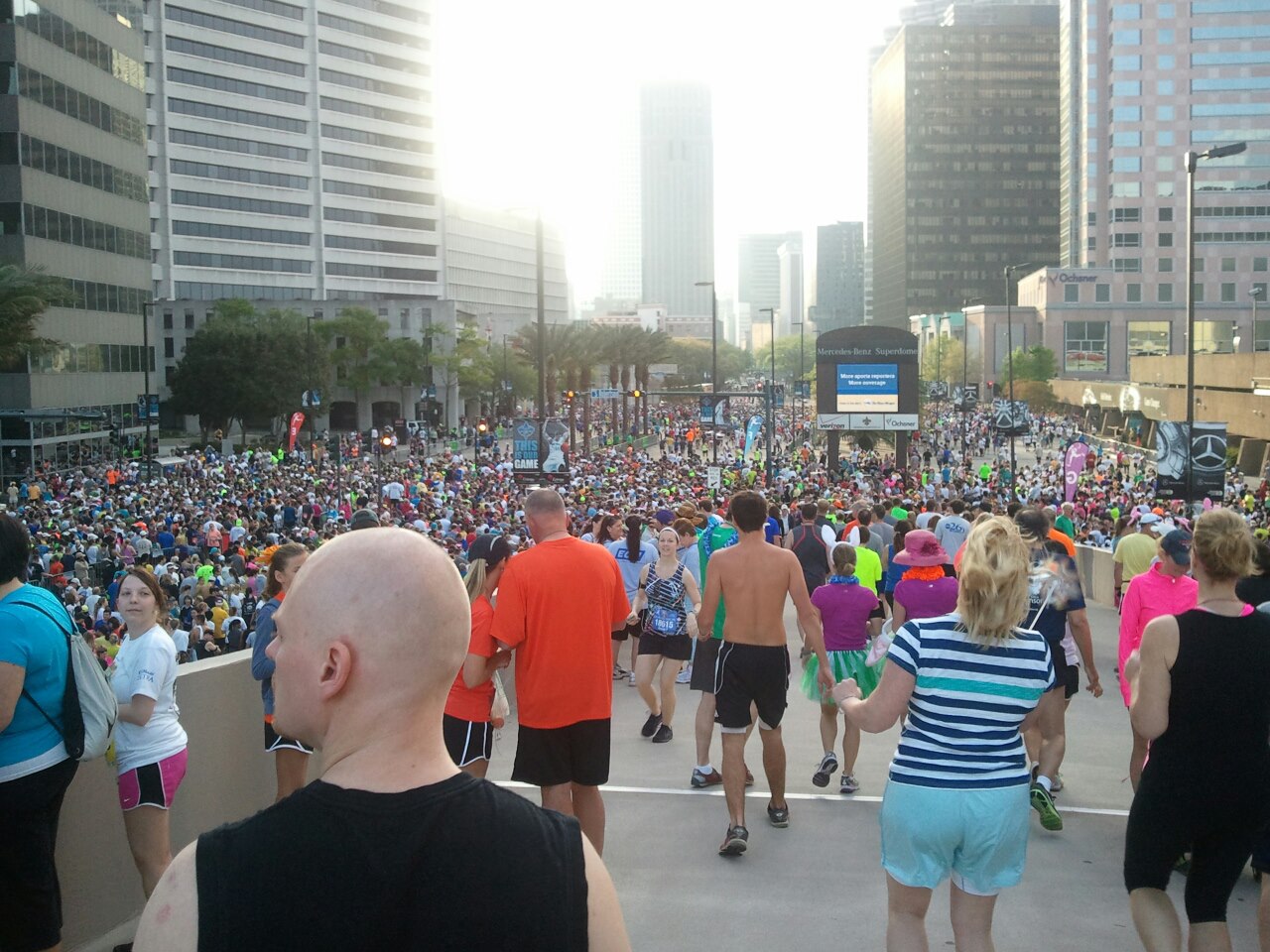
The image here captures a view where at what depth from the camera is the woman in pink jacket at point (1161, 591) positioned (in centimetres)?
628

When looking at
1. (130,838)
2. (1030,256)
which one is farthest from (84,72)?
(1030,256)

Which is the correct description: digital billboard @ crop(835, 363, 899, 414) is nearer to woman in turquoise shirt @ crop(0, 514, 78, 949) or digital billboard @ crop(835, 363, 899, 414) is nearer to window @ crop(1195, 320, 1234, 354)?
woman in turquoise shirt @ crop(0, 514, 78, 949)

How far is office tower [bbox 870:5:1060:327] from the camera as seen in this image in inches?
6816

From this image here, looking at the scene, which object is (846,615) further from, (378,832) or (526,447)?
(526,447)

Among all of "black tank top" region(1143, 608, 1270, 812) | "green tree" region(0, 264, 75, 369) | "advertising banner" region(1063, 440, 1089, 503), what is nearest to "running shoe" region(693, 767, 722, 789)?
"black tank top" region(1143, 608, 1270, 812)

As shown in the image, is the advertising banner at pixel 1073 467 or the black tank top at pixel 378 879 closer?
the black tank top at pixel 378 879

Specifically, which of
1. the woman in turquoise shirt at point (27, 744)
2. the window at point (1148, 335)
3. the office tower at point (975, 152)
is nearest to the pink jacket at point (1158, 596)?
the woman in turquoise shirt at point (27, 744)

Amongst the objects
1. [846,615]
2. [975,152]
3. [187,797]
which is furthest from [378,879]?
[975,152]

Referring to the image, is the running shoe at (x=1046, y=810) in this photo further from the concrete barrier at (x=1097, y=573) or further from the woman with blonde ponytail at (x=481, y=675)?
the concrete barrier at (x=1097, y=573)

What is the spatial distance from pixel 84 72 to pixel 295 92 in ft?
175

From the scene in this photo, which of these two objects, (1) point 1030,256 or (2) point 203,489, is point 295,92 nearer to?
(2) point 203,489

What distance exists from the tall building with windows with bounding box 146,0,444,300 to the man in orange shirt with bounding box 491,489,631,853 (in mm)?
97528

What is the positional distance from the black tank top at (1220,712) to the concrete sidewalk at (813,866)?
1.34 m

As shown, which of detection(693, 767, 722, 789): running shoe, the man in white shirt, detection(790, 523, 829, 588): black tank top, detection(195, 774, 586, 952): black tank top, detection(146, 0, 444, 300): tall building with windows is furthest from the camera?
detection(146, 0, 444, 300): tall building with windows
